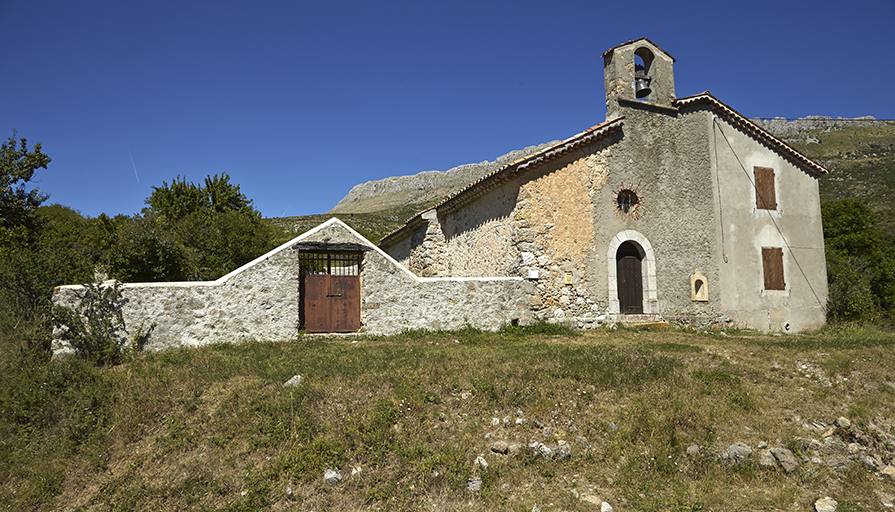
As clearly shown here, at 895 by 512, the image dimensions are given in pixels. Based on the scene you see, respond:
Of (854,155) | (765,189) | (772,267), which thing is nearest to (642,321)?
(772,267)

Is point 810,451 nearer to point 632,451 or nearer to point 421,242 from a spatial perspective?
point 632,451

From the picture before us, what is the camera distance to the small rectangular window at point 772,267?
15125 millimetres

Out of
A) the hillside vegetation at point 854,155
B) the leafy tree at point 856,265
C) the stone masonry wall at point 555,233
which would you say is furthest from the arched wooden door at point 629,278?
the hillside vegetation at point 854,155

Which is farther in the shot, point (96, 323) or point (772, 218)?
point (772, 218)

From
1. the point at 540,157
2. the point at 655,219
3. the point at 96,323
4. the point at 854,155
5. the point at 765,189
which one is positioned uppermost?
the point at 854,155

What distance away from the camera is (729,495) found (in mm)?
5539

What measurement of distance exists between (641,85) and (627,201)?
3.65 metres

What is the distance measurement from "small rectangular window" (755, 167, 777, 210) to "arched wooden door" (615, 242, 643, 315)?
14.6ft

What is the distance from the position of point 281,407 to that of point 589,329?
29.6ft

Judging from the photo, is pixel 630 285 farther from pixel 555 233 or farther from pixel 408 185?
pixel 408 185

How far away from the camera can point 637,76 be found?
49.2 feet

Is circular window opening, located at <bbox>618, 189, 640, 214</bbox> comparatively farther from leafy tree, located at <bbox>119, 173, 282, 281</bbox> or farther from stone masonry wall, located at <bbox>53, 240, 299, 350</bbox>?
leafy tree, located at <bbox>119, 173, 282, 281</bbox>

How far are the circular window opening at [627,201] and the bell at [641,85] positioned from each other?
3081 millimetres

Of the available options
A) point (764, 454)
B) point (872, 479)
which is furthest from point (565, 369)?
point (872, 479)
